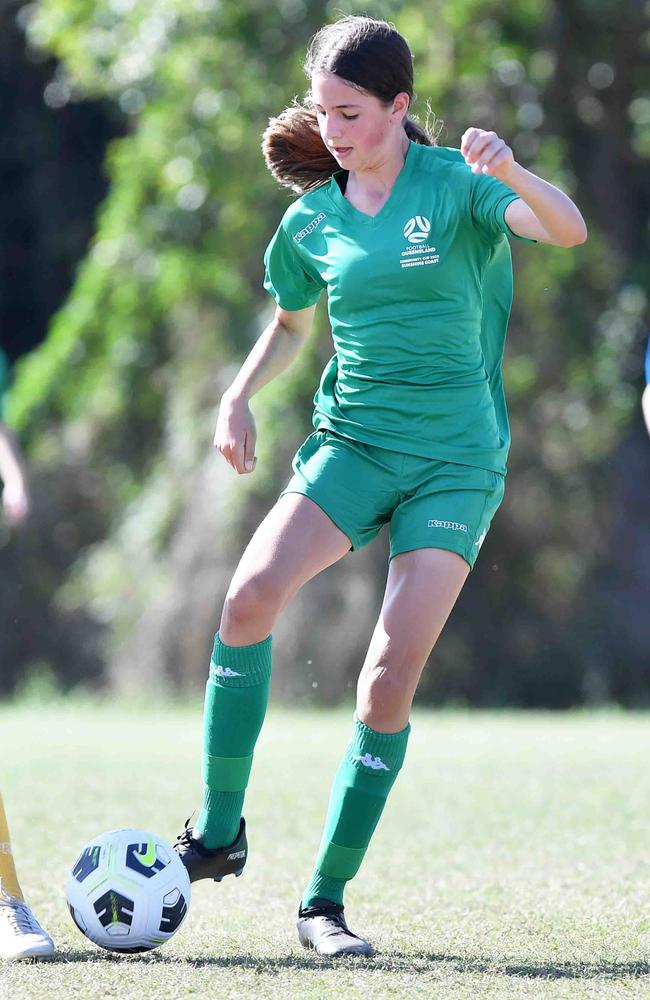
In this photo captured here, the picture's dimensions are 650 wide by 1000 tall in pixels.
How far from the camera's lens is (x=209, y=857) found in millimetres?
4594

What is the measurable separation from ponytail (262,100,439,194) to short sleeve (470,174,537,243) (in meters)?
0.42

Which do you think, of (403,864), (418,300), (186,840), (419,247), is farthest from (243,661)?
(403,864)

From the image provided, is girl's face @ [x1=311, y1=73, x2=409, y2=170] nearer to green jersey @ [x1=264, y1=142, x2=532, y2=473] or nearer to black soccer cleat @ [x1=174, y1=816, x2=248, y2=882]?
green jersey @ [x1=264, y1=142, x2=532, y2=473]

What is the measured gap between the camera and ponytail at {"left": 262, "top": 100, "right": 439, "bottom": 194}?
4746mm

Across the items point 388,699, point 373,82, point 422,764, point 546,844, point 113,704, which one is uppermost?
point 373,82

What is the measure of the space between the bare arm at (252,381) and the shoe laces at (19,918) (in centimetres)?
132

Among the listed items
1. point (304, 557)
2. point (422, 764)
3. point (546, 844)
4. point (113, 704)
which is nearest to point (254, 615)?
point (304, 557)

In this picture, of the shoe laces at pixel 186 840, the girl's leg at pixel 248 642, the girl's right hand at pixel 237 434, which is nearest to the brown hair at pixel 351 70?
the girl's right hand at pixel 237 434

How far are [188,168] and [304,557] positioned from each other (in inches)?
432

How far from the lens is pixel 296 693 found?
45.6ft

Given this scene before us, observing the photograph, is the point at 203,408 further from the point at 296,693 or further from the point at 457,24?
the point at 457,24

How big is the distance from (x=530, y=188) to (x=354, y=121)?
61 cm

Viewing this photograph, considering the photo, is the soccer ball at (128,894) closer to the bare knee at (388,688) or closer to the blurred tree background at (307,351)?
the bare knee at (388,688)

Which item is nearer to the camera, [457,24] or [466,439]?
[466,439]
